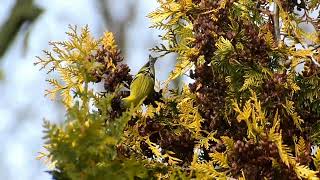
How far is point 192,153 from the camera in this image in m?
1.40

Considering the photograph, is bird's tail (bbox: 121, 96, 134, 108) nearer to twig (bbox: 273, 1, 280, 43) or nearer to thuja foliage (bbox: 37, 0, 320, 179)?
thuja foliage (bbox: 37, 0, 320, 179)

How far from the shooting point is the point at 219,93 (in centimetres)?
141

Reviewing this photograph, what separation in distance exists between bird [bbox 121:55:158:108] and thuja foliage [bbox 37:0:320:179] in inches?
0.6

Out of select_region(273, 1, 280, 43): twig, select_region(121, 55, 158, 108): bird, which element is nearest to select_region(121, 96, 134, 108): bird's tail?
select_region(121, 55, 158, 108): bird

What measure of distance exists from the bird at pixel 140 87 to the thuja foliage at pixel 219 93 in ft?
0.05

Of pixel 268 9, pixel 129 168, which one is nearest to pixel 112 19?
pixel 268 9

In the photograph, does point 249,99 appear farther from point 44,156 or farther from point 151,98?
point 44,156

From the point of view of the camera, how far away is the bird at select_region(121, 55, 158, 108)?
4.57ft

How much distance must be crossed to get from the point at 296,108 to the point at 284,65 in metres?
0.09

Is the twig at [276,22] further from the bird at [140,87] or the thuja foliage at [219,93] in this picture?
the bird at [140,87]

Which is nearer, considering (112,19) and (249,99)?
(249,99)

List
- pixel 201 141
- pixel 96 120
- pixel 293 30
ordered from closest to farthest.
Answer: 1. pixel 96 120
2. pixel 201 141
3. pixel 293 30

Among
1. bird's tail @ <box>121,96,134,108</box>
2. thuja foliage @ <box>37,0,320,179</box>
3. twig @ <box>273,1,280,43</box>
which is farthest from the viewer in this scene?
twig @ <box>273,1,280,43</box>

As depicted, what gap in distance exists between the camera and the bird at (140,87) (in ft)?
4.57
